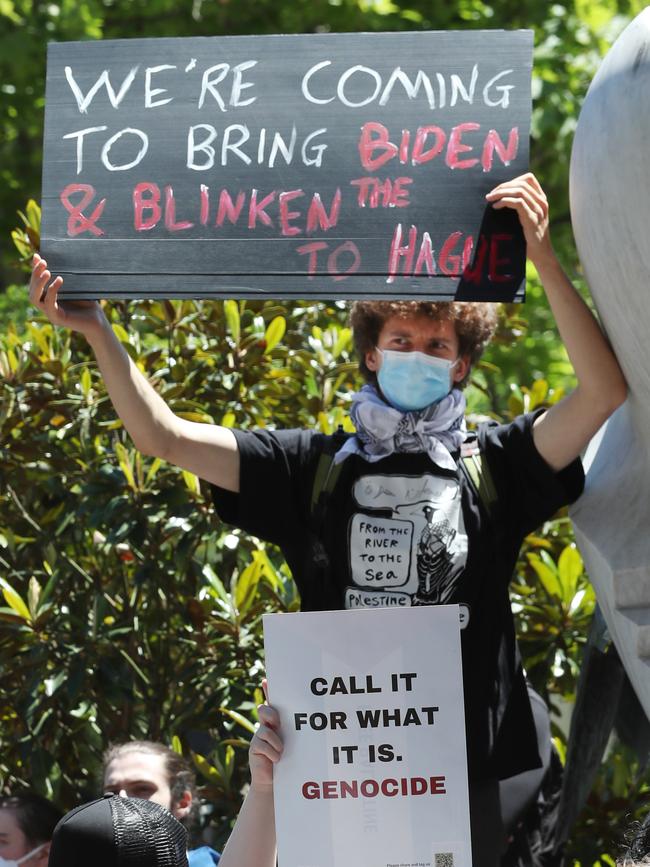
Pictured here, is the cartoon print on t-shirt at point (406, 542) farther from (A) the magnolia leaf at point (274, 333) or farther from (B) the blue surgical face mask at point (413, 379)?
(A) the magnolia leaf at point (274, 333)

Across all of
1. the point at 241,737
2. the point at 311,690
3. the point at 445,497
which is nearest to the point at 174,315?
the point at 241,737

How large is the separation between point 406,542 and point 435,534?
6cm

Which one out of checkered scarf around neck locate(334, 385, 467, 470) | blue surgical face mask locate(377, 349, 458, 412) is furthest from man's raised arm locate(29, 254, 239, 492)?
blue surgical face mask locate(377, 349, 458, 412)

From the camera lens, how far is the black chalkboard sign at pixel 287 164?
253cm

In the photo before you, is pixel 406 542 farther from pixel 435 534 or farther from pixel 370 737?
pixel 370 737

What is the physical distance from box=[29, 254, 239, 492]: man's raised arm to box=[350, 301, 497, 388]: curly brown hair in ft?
1.16

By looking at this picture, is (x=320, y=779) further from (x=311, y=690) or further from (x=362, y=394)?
(x=362, y=394)

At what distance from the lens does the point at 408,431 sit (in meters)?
2.61

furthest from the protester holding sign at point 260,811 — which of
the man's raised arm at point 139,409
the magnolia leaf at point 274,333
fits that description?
the magnolia leaf at point 274,333

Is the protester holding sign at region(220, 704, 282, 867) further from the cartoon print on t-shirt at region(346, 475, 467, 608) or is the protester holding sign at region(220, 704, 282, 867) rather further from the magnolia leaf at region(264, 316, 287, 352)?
the magnolia leaf at region(264, 316, 287, 352)

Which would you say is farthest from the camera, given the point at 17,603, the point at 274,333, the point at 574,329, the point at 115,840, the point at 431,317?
the point at 274,333

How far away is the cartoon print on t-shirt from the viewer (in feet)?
8.30

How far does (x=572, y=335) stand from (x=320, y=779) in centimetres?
92

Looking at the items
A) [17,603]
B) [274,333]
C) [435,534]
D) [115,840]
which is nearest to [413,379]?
[435,534]
